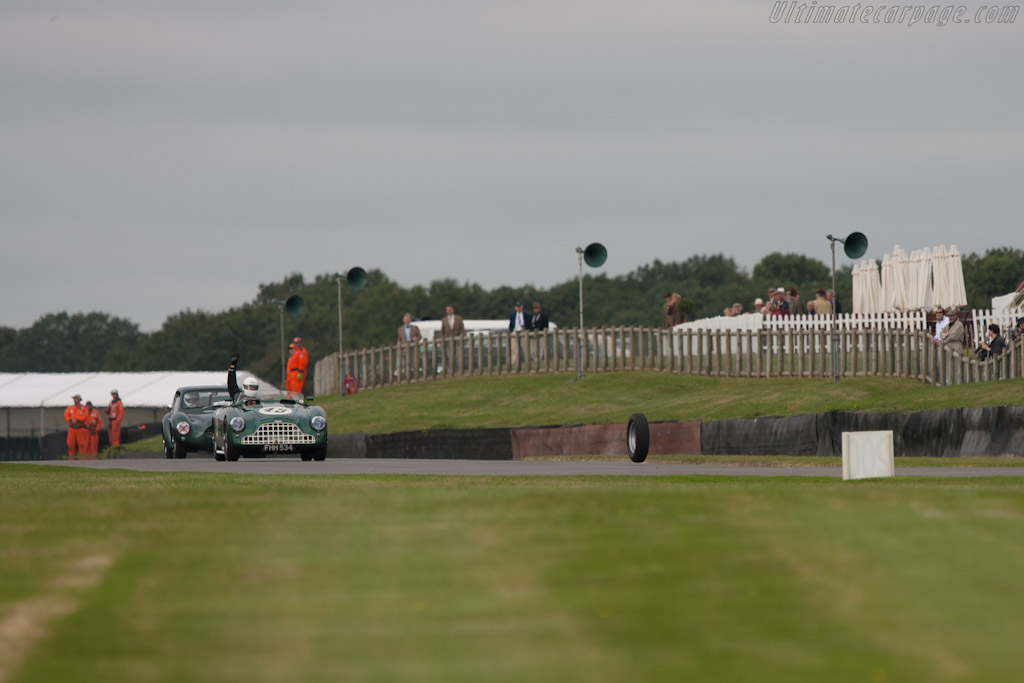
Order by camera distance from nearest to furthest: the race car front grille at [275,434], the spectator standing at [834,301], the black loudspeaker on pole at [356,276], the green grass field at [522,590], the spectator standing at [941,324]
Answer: the green grass field at [522,590] → the race car front grille at [275,434] → the spectator standing at [941,324] → the spectator standing at [834,301] → the black loudspeaker on pole at [356,276]

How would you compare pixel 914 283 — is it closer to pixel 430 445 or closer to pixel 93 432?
pixel 430 445

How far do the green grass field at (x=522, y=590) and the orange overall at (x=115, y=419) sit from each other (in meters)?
32.9

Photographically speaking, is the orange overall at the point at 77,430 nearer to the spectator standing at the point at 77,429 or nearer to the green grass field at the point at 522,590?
the spectator standing at the point at 77,429

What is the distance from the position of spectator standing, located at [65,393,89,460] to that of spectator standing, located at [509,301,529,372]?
1141 centimetres

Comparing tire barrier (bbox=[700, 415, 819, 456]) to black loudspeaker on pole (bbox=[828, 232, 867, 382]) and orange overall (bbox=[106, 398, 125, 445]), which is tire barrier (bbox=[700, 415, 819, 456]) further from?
orange overall (bbox=[106, 398, 125, 445])

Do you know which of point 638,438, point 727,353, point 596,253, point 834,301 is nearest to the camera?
point 638,438

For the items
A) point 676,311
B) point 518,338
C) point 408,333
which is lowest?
point 518,338

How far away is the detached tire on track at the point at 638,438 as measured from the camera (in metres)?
21.8

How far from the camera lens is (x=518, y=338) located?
135 ft

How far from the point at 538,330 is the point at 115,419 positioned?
12007mm

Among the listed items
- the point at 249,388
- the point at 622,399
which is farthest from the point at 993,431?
the point at 622,399

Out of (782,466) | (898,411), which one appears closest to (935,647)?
(782,466)

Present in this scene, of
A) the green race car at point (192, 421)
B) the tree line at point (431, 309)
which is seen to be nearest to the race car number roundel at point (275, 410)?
the green race car at point (192, 421)

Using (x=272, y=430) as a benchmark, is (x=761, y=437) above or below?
below
